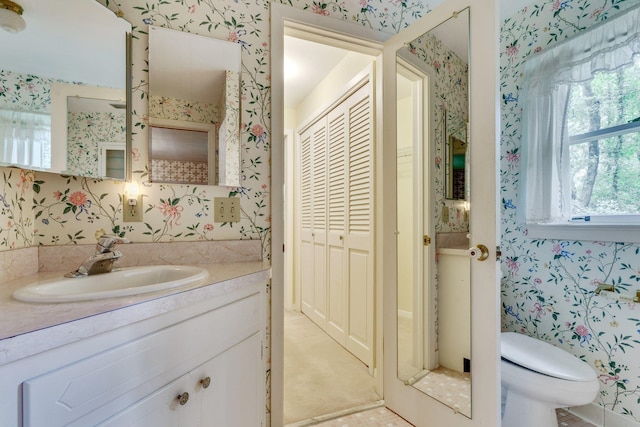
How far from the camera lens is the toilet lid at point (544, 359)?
1290 mm

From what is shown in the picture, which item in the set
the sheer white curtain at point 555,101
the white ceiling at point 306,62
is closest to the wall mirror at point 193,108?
the white ceiling at point 306,62

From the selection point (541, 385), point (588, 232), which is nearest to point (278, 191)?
point (541, 385)

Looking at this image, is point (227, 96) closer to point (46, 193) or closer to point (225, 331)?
point (46, 193)

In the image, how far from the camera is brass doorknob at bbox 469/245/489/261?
4.07 ft

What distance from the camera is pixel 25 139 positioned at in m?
0.99

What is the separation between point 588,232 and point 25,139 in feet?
8.40

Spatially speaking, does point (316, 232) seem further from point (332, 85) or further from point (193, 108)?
point (193, 108)

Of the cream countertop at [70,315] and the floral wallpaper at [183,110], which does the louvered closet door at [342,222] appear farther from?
the cream countertop at [70,315]

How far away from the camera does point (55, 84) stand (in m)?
1.08

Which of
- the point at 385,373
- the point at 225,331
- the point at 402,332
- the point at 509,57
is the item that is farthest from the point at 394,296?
the point at 509,57

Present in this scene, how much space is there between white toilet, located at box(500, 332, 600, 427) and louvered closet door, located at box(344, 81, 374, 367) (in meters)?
0.89

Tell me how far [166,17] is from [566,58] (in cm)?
217

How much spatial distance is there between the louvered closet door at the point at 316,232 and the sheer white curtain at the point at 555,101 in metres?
1.64

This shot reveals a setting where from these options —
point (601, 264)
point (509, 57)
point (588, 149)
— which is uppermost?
point (509, 57)
